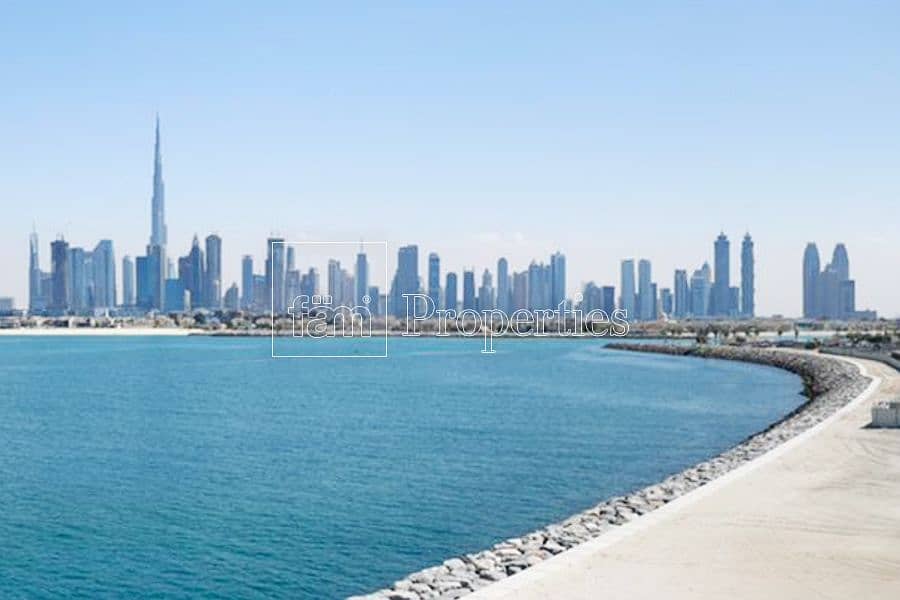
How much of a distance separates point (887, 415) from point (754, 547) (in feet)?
47.6

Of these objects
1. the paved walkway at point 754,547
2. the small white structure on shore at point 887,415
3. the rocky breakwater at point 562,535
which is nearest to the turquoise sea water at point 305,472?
the rocky breakwater at point 562,535

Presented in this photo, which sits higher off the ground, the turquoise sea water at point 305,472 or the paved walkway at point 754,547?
the paved walkway at point 754,547

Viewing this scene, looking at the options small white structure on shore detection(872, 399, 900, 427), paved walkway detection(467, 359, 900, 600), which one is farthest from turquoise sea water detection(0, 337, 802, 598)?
small white structure on shore detection(872, 399, 900, 427)

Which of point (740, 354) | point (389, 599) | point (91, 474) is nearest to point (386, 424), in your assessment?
point (91, 474)

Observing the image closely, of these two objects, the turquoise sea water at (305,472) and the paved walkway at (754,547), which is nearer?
the paved walkway at (754,547)

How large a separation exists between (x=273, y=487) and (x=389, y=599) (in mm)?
11769

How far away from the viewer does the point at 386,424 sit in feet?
122

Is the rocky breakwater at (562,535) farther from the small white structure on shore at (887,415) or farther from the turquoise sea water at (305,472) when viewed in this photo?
the small white structure on shore at (887,415)

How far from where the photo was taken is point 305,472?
85.3ft

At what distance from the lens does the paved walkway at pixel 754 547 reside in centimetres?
1148

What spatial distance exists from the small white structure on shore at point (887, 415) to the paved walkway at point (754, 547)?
6391 mm

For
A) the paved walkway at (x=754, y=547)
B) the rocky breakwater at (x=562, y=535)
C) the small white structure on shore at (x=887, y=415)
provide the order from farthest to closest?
the small white structure on shore at (x=887, y=415)
the rocky breakwater at (x=562, y=535)
the paved walkway at (x=754, y=547)

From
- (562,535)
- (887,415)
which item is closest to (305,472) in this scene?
(562,535)

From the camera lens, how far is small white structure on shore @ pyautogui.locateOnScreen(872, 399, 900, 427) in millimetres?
25984
